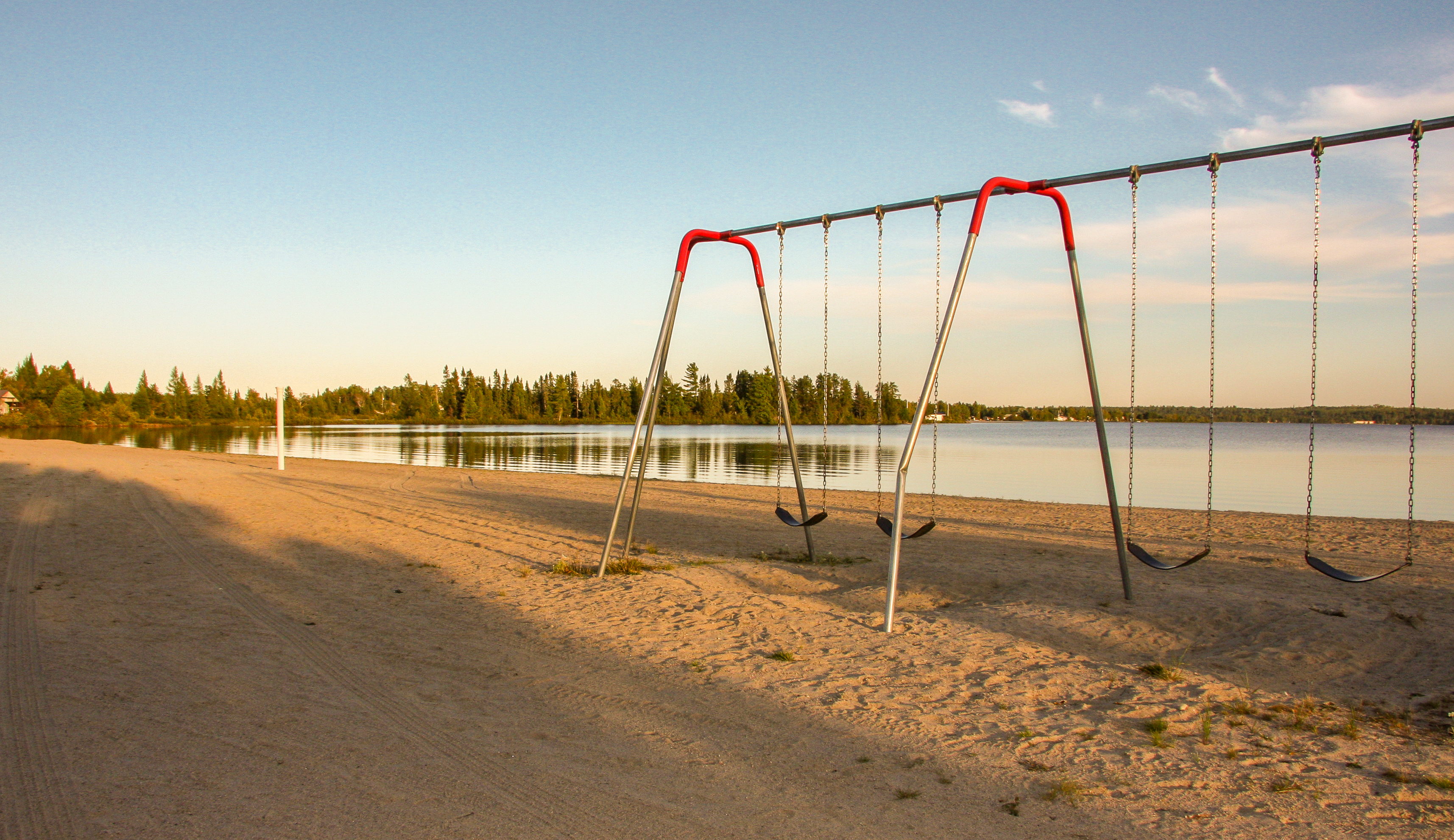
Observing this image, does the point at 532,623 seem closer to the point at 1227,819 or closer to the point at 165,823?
the point at 165,823

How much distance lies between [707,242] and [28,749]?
7466 millimetres

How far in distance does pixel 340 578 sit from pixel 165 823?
5842 millimetres

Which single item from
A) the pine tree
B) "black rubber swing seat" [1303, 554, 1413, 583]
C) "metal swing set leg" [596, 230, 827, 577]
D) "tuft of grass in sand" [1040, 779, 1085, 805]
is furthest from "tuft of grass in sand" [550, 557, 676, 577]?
the pine tree

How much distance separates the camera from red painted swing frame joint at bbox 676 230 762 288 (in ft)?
30.3

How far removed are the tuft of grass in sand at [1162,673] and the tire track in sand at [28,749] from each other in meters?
5.69

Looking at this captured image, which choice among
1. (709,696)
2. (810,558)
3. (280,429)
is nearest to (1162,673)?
(709,696)

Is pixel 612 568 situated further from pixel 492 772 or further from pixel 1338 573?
pixel 1338 573

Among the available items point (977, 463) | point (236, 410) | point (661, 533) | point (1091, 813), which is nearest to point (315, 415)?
point (236, 410)

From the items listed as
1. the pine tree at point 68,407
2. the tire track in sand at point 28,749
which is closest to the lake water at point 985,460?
the tire track in sand at point 28,749

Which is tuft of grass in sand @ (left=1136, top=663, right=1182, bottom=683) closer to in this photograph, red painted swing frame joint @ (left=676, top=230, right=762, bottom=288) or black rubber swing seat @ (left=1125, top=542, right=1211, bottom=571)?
black rubber swing seat @ (left=1125, top=542, right=1211, bottom=571)

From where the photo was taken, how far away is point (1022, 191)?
719 centimetres

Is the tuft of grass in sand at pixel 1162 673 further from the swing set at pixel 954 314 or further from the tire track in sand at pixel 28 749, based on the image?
the tire track in sand at pixel 28 749

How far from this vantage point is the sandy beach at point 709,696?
340cm

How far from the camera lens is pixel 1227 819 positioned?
10.9ft
